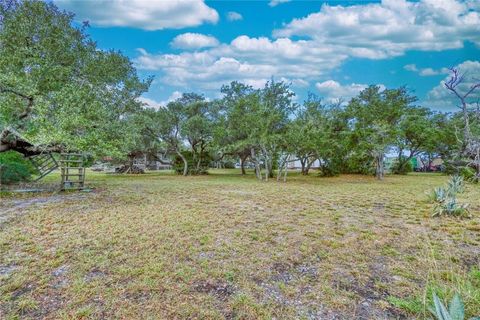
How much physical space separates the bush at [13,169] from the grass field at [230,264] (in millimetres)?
5348

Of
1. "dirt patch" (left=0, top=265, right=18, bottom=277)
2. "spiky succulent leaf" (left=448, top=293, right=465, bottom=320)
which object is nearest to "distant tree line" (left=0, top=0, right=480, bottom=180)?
"spiky succulent leaf" (left=448, top=293, right=465, bottom=320)

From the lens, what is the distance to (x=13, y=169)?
10086mm

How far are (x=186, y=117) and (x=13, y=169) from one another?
9694mm

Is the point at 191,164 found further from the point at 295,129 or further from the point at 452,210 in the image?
the point at 452,210

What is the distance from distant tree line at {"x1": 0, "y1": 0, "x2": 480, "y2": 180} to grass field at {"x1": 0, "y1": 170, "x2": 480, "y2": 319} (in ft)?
4.53

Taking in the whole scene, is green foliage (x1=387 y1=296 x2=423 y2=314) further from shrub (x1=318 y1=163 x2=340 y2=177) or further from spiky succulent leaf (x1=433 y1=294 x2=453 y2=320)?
shrub (x1=318 y1=163 x2=340 y2=177)

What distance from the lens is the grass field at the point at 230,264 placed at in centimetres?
228

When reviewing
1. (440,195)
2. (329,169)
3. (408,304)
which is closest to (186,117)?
(329,169)

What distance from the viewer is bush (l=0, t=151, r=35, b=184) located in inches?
385

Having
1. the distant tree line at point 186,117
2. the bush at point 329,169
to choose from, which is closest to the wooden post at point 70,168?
the distant tree line at point 186,117

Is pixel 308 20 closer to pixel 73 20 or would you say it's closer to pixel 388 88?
pixel 73 20

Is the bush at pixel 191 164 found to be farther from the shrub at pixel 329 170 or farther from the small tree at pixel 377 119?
the small tree at pixel 377 119

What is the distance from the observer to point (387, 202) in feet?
25.7

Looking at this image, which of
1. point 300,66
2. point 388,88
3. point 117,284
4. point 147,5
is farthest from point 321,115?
point 117,284
